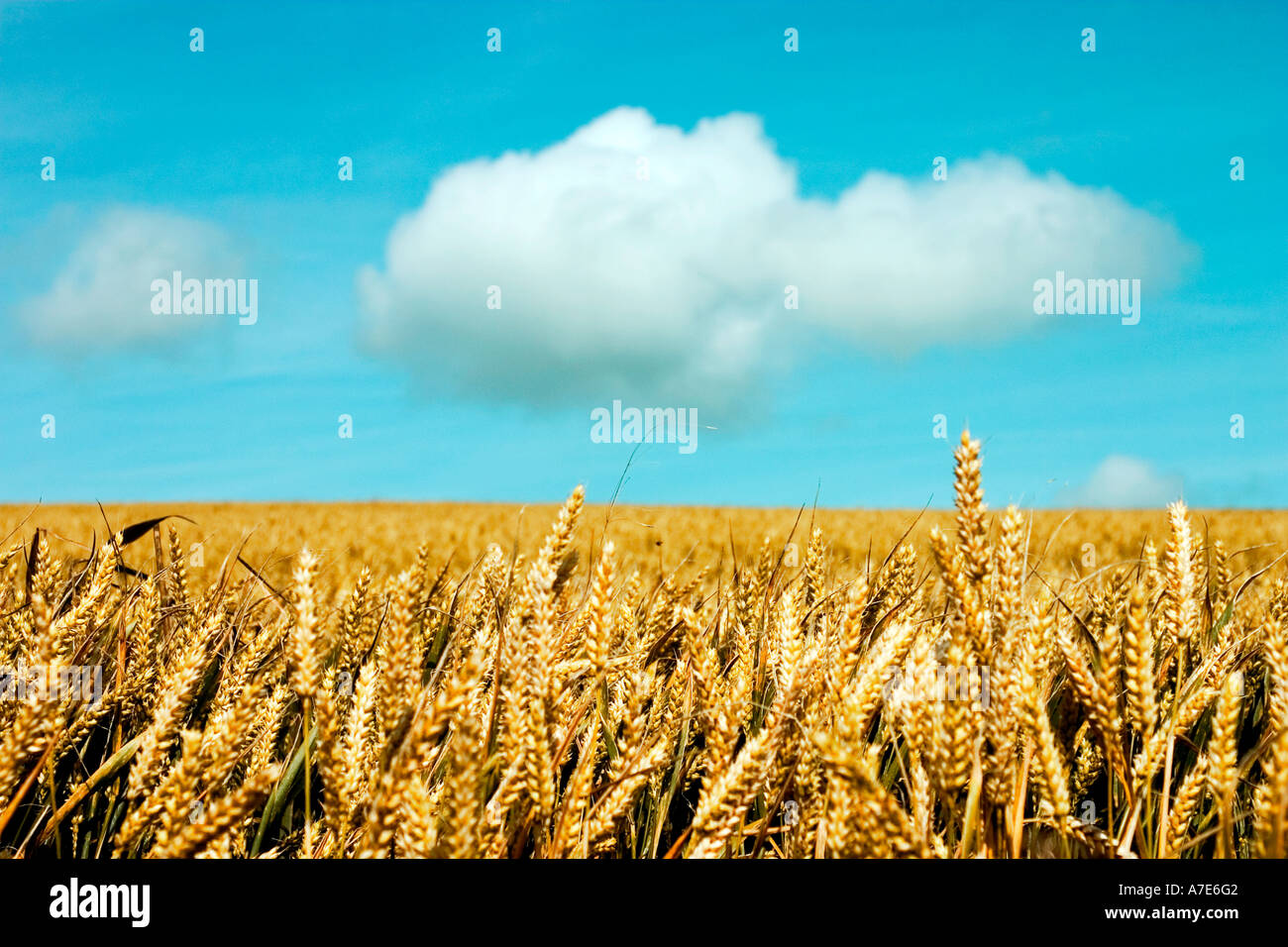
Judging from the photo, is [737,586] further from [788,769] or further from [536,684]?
[536,684]

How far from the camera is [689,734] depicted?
1994 mm

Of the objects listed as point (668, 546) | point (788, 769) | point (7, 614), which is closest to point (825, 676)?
point (788, 769)

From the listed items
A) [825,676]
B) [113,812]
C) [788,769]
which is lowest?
[113,812]

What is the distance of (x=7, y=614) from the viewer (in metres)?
2.29

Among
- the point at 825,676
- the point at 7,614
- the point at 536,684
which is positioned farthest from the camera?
the point at 7,614

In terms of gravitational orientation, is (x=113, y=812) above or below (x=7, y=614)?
below

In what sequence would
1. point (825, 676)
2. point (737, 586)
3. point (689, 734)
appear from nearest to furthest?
point (825, 676)
point (689, 734)
point (737, 586)
